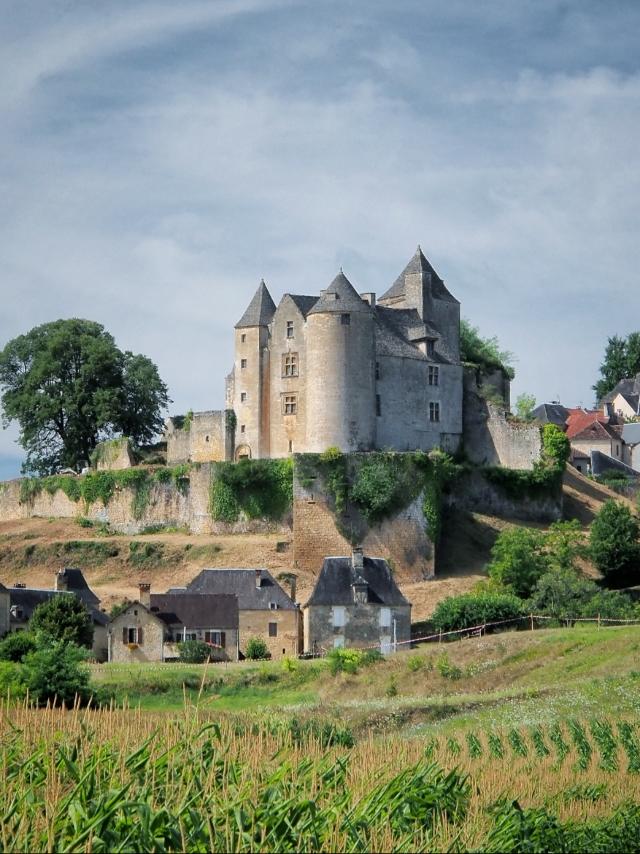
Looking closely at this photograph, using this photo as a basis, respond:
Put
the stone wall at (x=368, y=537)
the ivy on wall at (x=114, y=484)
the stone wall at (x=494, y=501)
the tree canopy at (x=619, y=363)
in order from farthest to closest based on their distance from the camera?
the tree canopy at (x=619, y=363) → the ivy on wall at (x=114, y=484) → the stone wall at (x=494, y=501) → the stone wall at (x=368, y=537)

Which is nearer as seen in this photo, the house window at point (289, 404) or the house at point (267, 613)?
the house at point (267, 613)

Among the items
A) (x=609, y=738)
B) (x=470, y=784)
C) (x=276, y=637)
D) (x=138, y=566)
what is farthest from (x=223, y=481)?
(x=470, y=784)

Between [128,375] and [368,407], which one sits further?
[128,375]

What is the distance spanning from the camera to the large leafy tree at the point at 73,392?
65562 millimetres

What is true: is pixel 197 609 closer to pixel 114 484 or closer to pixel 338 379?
pixel 338 379

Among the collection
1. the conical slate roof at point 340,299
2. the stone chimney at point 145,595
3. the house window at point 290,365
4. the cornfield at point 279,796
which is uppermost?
the conical slate roof at point 340,299

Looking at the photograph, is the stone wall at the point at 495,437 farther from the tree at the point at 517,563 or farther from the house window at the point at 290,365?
the house window at the point at 290,365

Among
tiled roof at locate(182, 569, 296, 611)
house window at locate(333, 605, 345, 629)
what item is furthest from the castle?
house window at locate(333, 605, 345, 629)

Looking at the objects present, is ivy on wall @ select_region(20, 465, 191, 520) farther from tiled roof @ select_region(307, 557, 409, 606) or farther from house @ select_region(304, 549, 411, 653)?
house @ select_region(304, 549, 411, 653)

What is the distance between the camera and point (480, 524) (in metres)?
56.3

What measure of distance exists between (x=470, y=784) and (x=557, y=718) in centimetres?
1116

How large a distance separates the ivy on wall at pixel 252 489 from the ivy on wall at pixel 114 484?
221 cm

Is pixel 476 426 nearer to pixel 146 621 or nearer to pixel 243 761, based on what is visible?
pixel 146 621

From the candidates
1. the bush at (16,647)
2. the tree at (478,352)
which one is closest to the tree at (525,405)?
the tree at (478,352)
